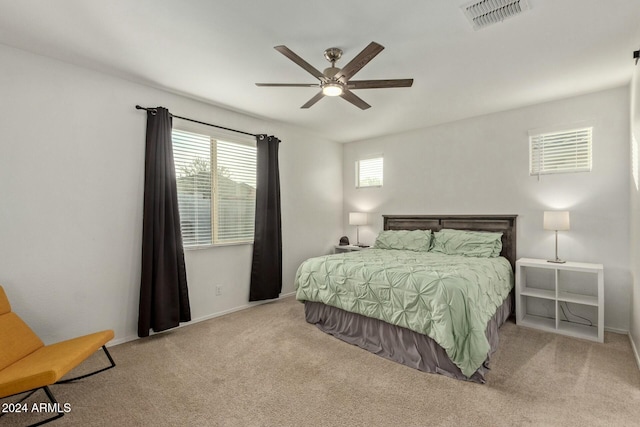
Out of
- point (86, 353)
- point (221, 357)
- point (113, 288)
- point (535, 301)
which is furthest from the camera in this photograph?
point (535, 301)

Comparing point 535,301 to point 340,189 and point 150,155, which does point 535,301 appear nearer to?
point 340,189

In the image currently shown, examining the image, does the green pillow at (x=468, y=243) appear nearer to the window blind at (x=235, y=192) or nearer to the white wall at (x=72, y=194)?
the window blind at (x=235, y=192)

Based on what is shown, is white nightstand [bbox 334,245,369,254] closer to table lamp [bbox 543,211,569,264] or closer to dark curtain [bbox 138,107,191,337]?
table lamp [bbox 543,211,569,264]

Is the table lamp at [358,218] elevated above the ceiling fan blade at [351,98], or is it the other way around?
the ceiling fan blade at [351,98]

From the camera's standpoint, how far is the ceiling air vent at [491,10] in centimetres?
195

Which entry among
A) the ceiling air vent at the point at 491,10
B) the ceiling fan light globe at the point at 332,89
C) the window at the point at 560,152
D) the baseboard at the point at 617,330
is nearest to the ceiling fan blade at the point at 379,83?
the ceiling fan light globe at the point at 332,89

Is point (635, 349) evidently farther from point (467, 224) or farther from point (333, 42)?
point (333, 42)

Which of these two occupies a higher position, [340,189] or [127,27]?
[127,27]

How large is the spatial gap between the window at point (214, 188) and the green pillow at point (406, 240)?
204cm

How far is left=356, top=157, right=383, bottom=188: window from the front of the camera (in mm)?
5402

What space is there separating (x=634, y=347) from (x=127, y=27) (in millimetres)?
5062

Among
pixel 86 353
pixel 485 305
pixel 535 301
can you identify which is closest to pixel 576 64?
pixel 485 305

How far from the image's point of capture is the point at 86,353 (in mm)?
2139

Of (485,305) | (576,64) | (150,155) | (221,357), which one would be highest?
(576,64)
